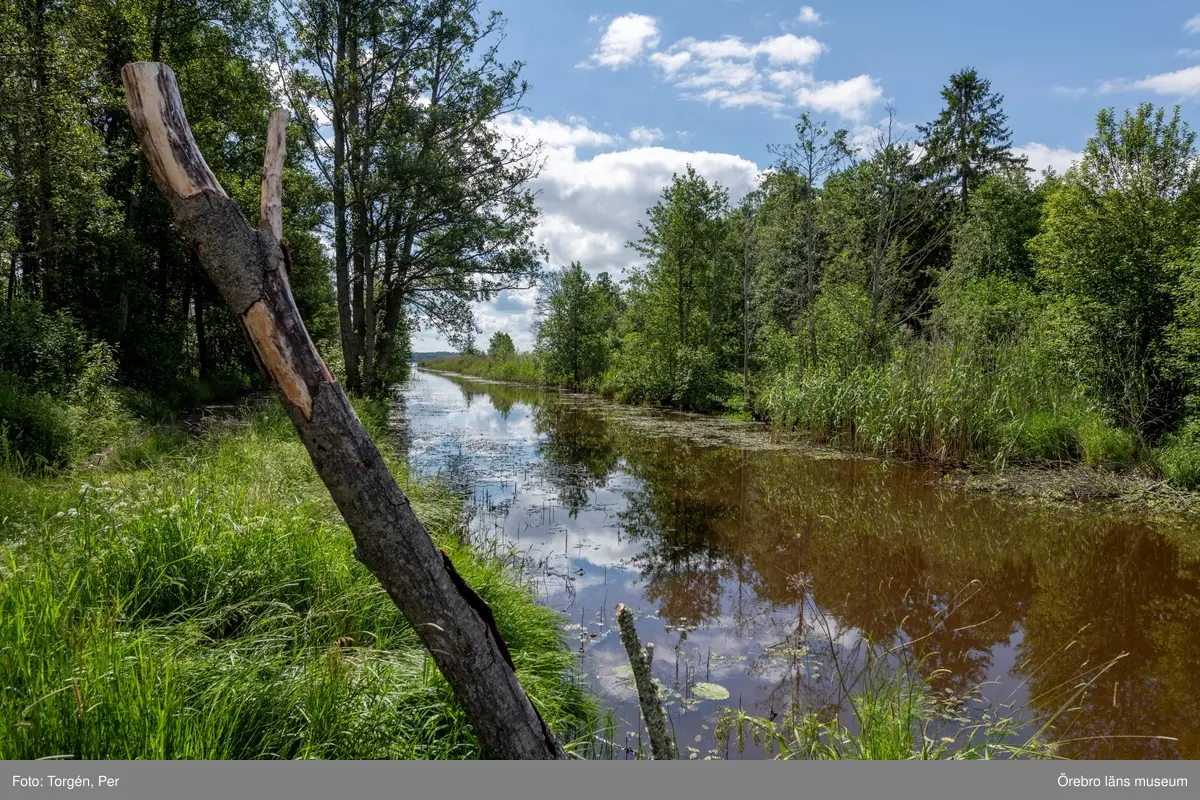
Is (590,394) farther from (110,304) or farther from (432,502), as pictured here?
(432,502)

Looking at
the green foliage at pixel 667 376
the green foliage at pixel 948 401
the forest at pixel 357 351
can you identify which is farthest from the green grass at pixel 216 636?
the green foliage at pixel 667 376

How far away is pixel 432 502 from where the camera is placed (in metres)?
6.59

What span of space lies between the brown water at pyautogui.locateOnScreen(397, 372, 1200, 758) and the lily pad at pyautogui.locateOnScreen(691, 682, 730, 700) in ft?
0.15

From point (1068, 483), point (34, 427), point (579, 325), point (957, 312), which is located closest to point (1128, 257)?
point (1068, 483)

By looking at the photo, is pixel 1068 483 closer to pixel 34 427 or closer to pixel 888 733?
pixel 888 733

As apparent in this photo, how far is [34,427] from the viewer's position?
686 cm

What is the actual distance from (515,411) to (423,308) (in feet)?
25.0

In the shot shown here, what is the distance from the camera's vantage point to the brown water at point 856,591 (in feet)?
11.3

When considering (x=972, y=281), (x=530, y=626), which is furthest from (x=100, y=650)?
(x=972, y=281)

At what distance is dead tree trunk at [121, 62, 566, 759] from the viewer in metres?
1.67

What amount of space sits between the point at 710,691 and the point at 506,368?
4751cm

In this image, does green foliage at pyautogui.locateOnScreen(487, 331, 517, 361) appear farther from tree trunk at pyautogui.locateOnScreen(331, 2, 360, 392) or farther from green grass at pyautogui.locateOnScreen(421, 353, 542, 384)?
tree trunk at pyautogui.locateOnScreen(331, 2, 360, 392)

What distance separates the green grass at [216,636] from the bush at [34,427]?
2.62m

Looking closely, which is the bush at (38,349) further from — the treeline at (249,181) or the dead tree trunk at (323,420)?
the dead tree trunk at (323,420)
